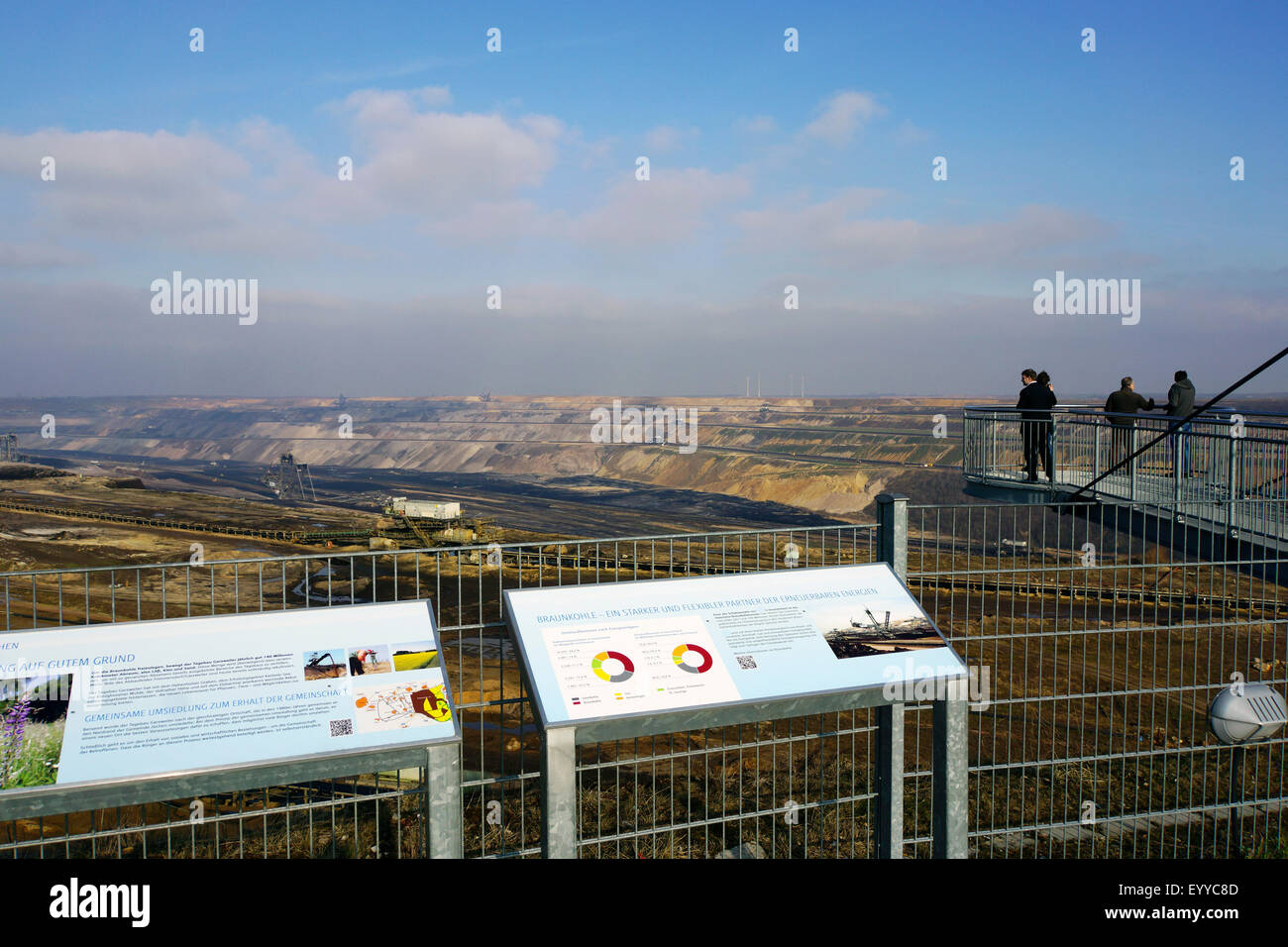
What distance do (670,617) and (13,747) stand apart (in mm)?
2720

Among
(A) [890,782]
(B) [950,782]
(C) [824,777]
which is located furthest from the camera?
(C) [824,777]

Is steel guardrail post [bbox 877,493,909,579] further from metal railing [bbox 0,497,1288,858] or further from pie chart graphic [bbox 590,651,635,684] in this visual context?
pie chart graphic [bbox 590,651,635,684]

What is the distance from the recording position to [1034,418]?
45.9ft

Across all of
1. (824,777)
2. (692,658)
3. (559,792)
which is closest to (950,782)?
(692,658)

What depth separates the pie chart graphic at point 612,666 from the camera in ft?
13.2

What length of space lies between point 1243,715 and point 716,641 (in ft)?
12.1

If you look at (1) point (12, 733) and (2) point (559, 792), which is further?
(2) point (559, 792)

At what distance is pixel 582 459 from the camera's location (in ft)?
525

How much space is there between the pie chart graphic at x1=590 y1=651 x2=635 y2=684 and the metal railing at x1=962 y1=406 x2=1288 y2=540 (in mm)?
5091

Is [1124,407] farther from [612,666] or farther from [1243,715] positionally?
[612,666]

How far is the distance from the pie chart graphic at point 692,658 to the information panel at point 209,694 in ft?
3.54

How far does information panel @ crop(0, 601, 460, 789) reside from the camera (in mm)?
3361
